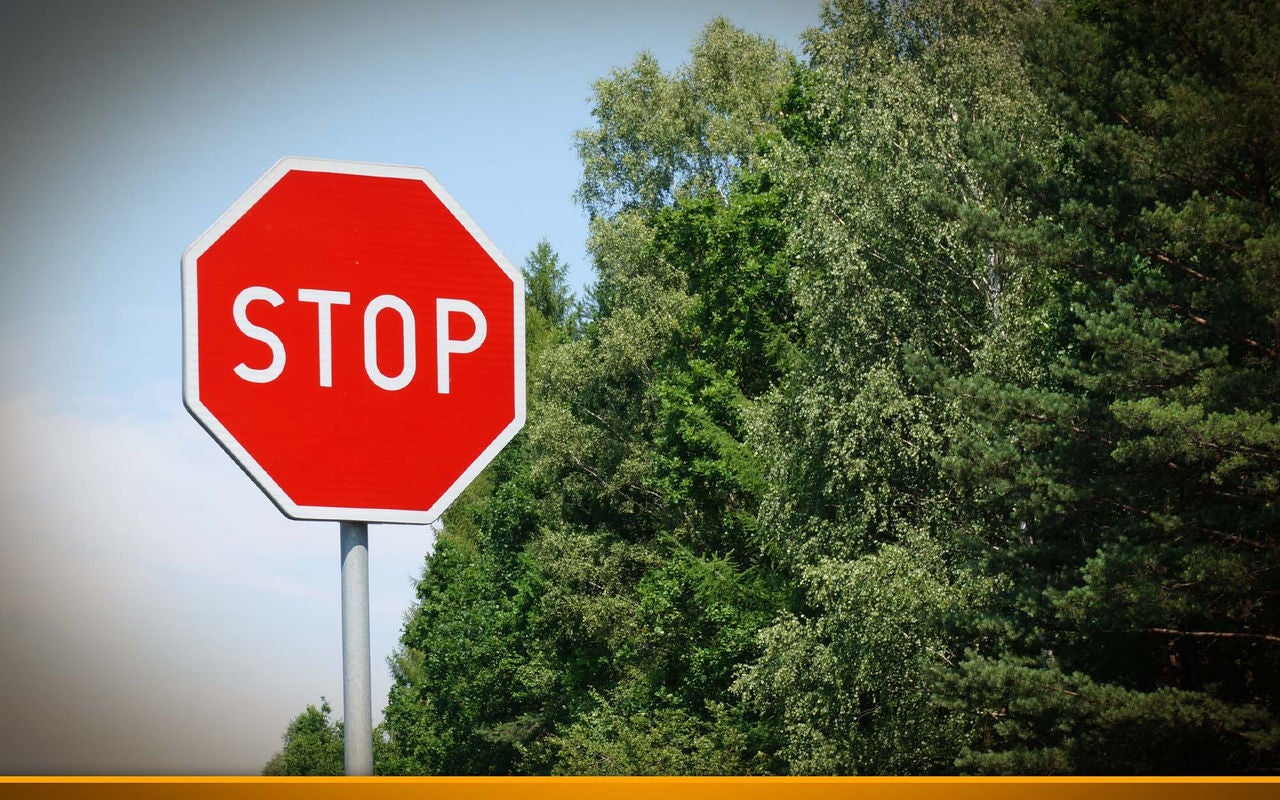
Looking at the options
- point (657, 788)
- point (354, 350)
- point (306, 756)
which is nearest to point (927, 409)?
point (306, 756)

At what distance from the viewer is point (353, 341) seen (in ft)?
7.32

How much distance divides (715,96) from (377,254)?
35945 mm

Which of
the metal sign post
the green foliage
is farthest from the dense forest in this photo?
the metal sign post

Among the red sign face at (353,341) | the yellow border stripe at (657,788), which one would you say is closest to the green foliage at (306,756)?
the yellow border stripe at (657,788)

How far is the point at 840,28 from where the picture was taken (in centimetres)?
2683

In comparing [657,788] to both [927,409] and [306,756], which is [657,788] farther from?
[927,409]

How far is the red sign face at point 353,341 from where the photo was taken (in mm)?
2197

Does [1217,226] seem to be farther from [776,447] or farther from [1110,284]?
[776,447]

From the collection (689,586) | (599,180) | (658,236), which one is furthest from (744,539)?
(599,180)

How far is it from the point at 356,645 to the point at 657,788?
557 millimetres

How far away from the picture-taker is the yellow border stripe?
7.29 ft

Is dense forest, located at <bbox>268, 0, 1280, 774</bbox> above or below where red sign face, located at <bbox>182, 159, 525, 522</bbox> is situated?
above

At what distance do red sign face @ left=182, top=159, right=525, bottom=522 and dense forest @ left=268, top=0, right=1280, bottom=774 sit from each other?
5636 millimetres

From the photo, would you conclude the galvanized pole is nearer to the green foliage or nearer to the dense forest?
the green foliage
